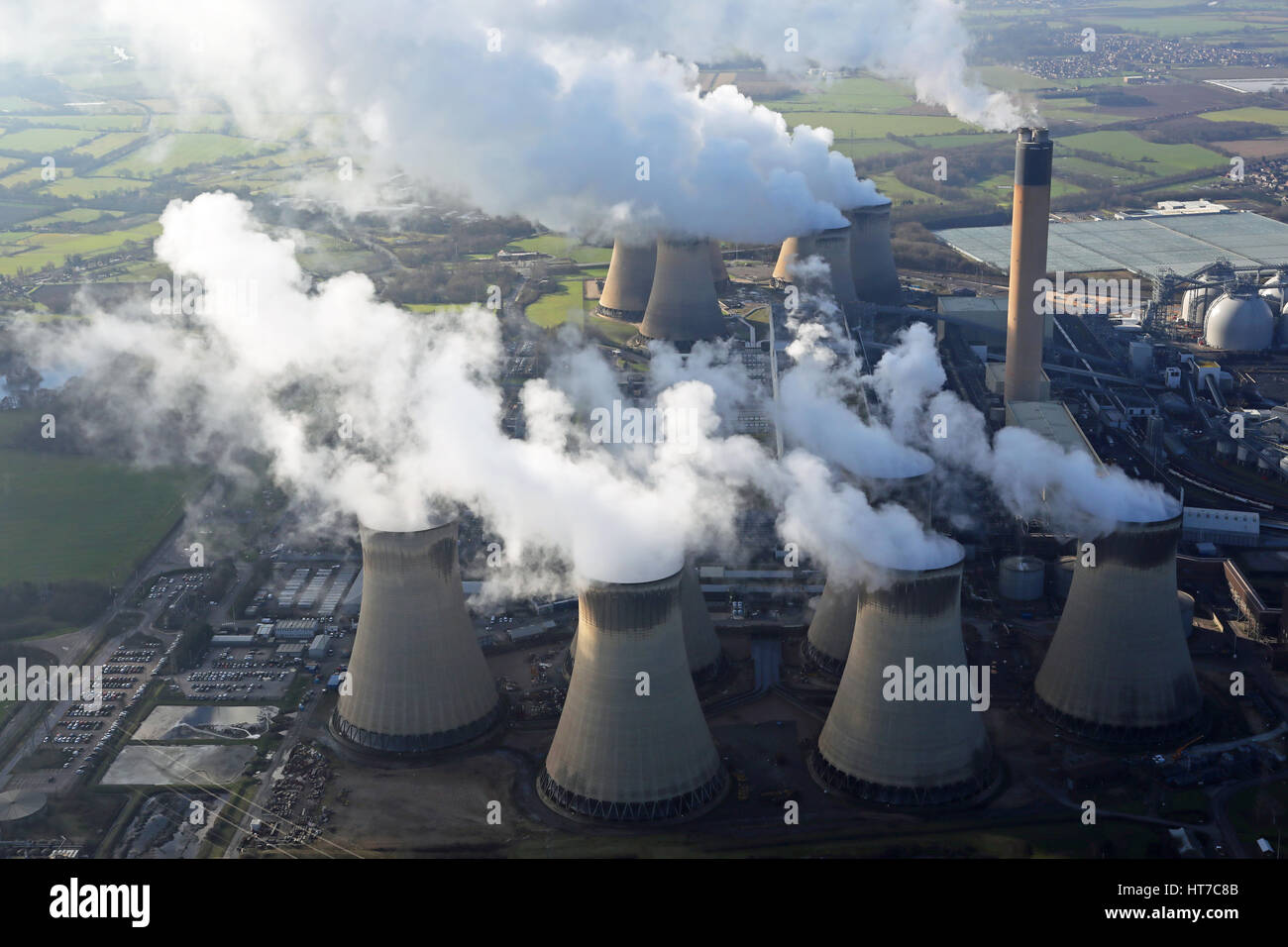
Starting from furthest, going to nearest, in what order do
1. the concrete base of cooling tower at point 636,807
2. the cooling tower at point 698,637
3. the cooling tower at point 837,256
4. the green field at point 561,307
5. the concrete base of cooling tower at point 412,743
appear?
1. the cooling tower at point 837,256
2. the green field at point 561,307
3. the cooling tower at point 698,637
4. the concrete base of cooling tower at point 412,743
5. the concrete base of cooling tower at point 636,807

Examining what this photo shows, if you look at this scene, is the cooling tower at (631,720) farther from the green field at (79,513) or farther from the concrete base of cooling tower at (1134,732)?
the green field at (79,513)

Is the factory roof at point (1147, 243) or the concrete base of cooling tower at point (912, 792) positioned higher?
the factory roof at point (1147, 243)

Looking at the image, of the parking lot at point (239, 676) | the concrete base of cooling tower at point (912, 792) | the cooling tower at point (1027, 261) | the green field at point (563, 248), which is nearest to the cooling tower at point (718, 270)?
the green field at point (563, 248)

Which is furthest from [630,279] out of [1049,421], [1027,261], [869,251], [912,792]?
[912,792]

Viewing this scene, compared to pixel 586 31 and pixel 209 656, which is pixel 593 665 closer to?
pixel 209 656

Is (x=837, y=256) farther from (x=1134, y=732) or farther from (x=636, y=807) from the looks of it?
(x=636, y=807)

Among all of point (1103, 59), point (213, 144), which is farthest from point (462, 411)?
point (1103, 59)
